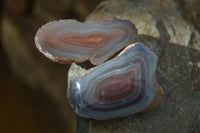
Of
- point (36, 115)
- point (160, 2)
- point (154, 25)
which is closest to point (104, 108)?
point (154, 25)

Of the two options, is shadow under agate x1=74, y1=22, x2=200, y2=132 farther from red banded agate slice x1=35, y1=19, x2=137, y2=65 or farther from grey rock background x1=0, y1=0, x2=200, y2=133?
red banded agate slice x1=35, y1=19, x2=137, y2=65

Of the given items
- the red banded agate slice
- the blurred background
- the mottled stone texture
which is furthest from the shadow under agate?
the blurred background

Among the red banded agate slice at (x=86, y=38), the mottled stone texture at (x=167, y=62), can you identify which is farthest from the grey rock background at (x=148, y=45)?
the red banded agate slice at (x=86, y=38)

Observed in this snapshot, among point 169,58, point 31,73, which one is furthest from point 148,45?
point 31,73

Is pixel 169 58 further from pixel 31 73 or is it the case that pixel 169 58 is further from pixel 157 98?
pixel 31 73

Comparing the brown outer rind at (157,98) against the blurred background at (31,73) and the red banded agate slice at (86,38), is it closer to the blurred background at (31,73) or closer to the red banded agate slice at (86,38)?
the red banded agate slice at (86,38)

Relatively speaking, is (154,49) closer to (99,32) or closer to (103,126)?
(99,32)

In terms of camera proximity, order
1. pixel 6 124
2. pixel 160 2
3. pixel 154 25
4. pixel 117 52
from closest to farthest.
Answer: pixel 117 52 → pixel 154 25 → pixel 160 2 → pixel 6 124

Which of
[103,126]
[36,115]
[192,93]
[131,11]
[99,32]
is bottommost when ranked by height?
[36,115]
